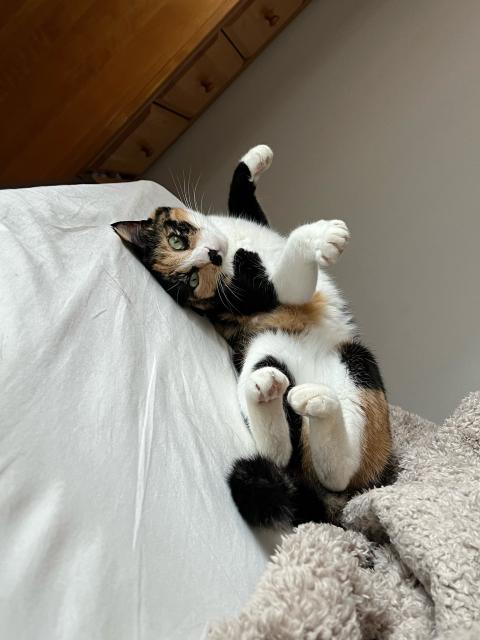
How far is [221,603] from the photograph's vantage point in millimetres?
585

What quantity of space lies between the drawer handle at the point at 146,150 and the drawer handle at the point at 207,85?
0.31m

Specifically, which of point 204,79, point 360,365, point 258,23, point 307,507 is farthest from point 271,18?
point 307,507

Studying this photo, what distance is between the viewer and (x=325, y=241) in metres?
0.99

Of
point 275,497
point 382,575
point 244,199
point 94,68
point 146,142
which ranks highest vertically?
point 94,68

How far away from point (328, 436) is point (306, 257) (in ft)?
1.16

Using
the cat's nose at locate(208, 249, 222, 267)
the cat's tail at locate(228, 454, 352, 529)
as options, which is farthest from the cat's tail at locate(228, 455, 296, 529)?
the cat's nose at locate(208, 249, 222, 267)

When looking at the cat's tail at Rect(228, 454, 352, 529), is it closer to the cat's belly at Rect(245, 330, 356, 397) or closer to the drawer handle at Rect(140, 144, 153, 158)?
the cat's belly at Rect(245, 330, 356, 397)

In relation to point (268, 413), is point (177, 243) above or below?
above

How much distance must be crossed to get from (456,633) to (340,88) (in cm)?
185

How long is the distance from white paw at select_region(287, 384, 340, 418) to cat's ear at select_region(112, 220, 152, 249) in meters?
0.47

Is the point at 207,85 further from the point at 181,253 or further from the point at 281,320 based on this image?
the point at 281,320

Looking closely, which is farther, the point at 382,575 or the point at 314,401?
the point at 314,401

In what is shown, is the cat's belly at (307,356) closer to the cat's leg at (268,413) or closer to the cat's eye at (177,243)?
the cat's leg at (268,413)

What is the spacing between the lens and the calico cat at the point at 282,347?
84 cm
